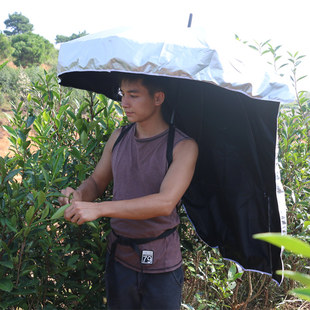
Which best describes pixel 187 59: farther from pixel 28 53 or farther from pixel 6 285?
pixel 28 53

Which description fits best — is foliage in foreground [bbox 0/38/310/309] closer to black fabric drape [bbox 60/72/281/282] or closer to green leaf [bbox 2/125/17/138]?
green leaf [bbox 2/125/17/138]

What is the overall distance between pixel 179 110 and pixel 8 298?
1151mm

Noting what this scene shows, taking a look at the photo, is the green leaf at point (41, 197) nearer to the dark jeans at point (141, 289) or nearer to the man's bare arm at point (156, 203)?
the man's bare arm at point (156, 203)

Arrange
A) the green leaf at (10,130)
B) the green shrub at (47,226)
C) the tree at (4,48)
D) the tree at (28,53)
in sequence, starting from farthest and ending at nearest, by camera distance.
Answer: the tree at (28,53) → the tree at (4,48) → the green leaf at (10,130) → the green shrub at (47,226)

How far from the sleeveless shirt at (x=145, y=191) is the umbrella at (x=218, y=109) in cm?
25

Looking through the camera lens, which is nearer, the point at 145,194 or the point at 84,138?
the point at 145,194

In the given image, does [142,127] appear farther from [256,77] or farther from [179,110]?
[256,77]

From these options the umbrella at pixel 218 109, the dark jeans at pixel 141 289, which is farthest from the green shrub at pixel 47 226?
the umbrella at pixel 218 109

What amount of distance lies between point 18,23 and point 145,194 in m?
55.5

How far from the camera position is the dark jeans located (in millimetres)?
1867

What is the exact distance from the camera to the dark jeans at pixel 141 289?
1.87 meters

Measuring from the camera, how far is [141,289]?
1894 millimetres

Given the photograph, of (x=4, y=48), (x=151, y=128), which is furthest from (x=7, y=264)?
(x=4, y=48)

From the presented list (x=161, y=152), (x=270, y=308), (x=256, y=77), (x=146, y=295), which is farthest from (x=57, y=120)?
(x=270, y=308)
